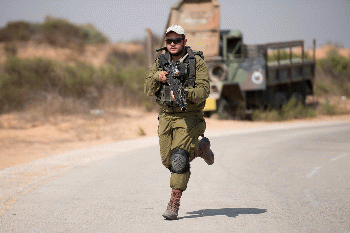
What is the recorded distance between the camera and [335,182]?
291 inches

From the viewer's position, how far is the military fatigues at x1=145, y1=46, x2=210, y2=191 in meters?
5.15

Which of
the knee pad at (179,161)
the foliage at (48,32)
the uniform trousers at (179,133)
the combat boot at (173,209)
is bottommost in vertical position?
the combat boot at (173,209)

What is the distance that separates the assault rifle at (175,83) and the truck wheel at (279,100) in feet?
54.6

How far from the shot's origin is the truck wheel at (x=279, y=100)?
21453 mm

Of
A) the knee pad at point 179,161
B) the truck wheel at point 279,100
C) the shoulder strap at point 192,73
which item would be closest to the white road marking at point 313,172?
the knee pad at point 179,161

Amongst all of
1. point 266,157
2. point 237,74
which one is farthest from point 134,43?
point 266,157

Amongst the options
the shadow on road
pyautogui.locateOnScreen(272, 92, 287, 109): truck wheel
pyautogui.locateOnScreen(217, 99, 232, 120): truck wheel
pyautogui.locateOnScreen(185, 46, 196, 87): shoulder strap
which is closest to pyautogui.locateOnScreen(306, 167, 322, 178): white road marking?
the shadow on road

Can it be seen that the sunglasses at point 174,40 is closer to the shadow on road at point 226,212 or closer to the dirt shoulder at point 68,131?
the shadow on road at point 226,212

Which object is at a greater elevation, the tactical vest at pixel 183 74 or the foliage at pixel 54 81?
the tactical vest at pixel 183 74

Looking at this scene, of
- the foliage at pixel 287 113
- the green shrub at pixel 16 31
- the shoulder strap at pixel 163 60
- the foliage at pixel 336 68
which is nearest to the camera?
the shoulder strap at pixel 163 60

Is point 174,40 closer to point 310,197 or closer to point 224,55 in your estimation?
point 310,197

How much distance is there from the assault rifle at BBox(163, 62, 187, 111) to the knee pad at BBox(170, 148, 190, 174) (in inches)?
16.9

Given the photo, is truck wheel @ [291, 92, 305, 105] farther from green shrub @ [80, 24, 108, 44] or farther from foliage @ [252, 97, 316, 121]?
green shrub @ [80, 24, 108, 44]

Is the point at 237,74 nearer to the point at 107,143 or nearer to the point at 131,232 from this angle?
the point at 107,143
